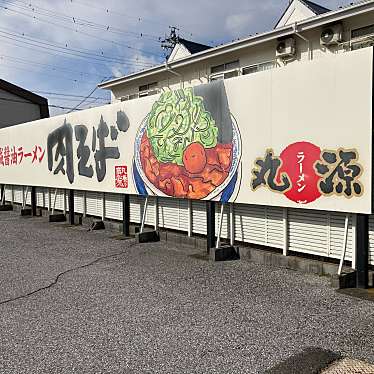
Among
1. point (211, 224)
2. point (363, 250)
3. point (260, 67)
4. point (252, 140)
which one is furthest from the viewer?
point (260, 67)

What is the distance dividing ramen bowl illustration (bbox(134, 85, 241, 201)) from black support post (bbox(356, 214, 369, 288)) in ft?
8.01

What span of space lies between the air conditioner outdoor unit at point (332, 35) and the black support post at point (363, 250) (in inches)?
198

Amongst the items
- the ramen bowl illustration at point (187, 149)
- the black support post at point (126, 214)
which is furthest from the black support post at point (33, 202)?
Answer: the ramen bowl illustration at point (187, 149)

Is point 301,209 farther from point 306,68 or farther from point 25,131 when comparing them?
point 25,131

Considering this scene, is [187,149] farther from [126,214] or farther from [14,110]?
[14,110]

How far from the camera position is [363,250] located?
5.82m

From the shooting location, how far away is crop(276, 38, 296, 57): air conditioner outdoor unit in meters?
10.0

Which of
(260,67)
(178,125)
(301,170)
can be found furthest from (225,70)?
(301,170)

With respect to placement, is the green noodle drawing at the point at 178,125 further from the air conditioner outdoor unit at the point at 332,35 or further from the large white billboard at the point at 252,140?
the air conditioner outdoor unit at the point at 332,35

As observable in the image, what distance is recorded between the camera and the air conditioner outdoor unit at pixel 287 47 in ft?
32.8

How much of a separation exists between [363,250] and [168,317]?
3.00 m

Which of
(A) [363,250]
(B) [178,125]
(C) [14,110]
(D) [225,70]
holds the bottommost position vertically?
(A) [363,250]

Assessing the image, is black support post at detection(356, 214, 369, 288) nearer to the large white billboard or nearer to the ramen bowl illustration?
the large white billboard

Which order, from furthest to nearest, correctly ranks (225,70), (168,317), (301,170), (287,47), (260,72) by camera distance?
1. (225,70)
2. (287,47)
3. (260,72)
4. (301,170)
5. (168,317)
